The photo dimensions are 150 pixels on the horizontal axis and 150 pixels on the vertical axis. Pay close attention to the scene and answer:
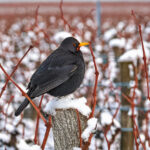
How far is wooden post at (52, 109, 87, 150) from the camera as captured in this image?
147cm

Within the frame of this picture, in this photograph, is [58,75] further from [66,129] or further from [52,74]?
[66,129]

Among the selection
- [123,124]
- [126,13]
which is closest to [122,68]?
[123,124]

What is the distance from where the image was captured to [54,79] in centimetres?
202

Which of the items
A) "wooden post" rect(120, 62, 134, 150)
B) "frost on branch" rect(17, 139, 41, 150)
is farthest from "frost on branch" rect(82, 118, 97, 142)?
"wooden post" rect(120, 62, 134, 150)

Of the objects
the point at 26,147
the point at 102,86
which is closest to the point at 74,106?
the point at 26,147

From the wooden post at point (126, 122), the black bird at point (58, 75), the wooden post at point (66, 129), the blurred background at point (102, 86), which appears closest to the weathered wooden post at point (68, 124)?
the wooden post at point (66, 129)

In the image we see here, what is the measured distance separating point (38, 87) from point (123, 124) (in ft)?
4.94

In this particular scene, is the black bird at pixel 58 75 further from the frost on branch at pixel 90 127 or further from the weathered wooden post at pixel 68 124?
the frost on branch at pixel 90 127

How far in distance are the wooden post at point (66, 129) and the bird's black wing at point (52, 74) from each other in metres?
0.49

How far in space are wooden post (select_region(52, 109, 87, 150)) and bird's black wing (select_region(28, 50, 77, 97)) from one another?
1.61 feet

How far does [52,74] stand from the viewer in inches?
80.0

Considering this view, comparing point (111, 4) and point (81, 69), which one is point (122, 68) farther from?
point (111, 4)

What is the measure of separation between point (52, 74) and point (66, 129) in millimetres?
666

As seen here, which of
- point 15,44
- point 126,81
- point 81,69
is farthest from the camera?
point 15,44
